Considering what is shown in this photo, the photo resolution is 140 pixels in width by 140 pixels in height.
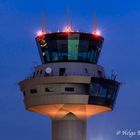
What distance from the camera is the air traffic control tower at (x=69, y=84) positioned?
362ft

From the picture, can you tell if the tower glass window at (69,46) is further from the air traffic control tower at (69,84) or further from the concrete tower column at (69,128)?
the concrete tower column at (69,128)

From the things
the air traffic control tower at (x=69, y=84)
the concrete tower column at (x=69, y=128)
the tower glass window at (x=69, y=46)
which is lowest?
the concrete tower column at (x=69, y=128)

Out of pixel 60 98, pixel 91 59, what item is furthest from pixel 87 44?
pixel 60 98

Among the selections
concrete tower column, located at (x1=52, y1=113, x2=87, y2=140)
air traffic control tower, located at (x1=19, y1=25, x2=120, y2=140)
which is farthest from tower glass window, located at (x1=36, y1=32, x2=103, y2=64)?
concrete tower column, located at (x1=52, y1=113, x2=87, y2=140)

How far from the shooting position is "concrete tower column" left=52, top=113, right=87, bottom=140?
4432 inches

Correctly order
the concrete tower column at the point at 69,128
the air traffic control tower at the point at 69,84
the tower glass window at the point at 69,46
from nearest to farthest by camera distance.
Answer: the air traffic control tower at the point at 69,84 → the concrete tower column at the point at 69,128 → the tower glass window at the point at 69,46

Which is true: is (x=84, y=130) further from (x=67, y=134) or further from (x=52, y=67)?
(x=52, y=67)

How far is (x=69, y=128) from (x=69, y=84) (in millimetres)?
6940

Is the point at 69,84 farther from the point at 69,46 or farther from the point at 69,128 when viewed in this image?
the point at 69,128

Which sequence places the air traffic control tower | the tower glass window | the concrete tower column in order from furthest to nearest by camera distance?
the tower glass window → the concrete tower column → the air traffic control tower

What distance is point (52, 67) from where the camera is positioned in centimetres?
11281

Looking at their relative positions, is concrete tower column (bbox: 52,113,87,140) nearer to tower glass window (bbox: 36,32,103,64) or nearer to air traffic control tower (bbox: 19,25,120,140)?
air traffic control tower (bbox: 19,25,120,140)

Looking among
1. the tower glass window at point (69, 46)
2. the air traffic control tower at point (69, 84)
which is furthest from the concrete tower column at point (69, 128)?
the tower glass window at point (69, 46)

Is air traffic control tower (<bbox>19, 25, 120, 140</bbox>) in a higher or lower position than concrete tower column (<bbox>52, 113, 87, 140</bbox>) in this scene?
higher
